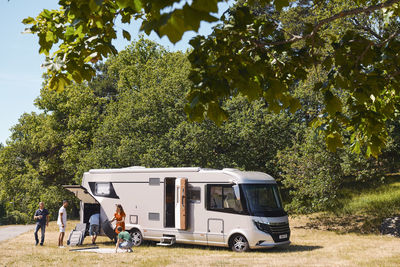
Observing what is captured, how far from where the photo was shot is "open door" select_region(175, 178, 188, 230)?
1475cm

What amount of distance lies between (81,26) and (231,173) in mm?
10408

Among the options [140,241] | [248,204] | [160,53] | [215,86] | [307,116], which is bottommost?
[140,241]

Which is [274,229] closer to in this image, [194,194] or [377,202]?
[194,194]

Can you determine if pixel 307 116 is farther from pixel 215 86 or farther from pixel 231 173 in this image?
pixel 215 86

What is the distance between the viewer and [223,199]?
14359 mm

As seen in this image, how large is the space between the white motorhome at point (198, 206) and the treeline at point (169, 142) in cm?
402

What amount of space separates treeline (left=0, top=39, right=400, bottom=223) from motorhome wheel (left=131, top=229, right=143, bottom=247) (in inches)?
275

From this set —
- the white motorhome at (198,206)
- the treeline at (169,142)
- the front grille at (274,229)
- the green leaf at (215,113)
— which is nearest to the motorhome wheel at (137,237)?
the white motorhome at (198,206)

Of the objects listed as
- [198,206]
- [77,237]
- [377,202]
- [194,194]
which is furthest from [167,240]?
[377,202]

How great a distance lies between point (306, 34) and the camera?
5.68 meters

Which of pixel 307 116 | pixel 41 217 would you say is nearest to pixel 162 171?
pixel 41 217

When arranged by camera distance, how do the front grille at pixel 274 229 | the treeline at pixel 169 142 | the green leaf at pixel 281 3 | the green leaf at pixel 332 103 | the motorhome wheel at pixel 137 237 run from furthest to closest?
the treeline at pixel 169 142, the motorhome wheel at pixel 137 237, the front grille at pixel 274 229, the green leaf at pixel 332 103, the green leaf at pixel 281 3

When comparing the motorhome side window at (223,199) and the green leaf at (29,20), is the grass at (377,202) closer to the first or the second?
the motorhome side window at (223,199)

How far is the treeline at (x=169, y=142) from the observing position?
2005cm
